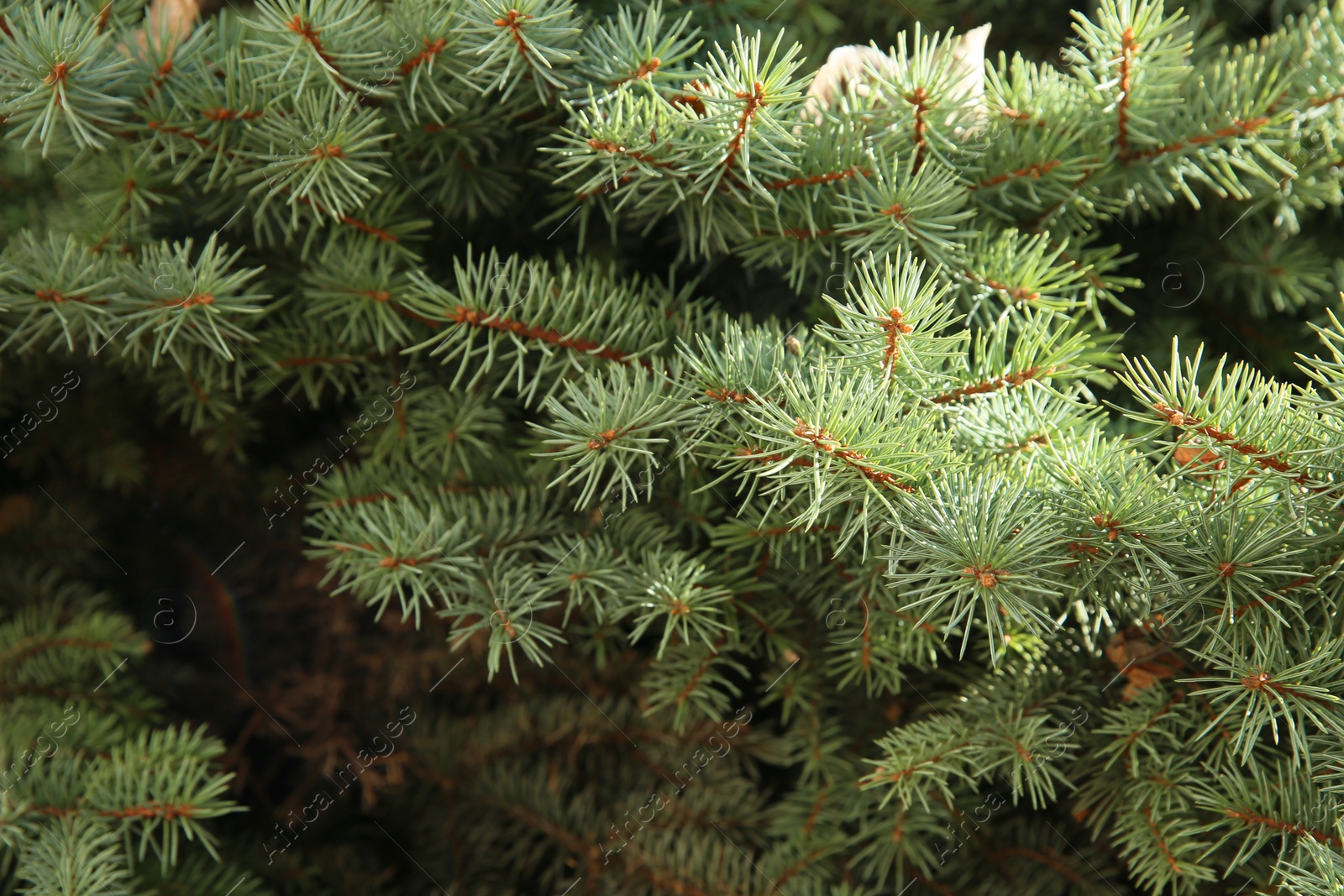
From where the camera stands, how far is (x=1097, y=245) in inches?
22.0

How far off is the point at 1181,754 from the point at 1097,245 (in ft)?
0.99

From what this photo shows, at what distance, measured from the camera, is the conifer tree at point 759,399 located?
0.35 metres

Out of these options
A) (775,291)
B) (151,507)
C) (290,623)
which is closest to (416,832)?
(290,623)

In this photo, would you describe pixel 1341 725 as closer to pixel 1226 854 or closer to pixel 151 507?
pixel 1226 854

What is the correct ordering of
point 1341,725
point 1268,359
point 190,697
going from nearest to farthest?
point 1341,725 → point 1268,359 → point 190,697

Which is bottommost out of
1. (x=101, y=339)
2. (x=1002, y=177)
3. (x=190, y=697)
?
(x=190, y=697)

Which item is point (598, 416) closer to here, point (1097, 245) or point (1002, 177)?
point (1002, 177)

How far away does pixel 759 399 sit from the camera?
37cm

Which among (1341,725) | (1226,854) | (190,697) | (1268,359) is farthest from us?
(190,697)

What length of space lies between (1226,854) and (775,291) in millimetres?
371

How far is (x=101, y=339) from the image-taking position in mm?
545

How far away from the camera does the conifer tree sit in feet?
1.16

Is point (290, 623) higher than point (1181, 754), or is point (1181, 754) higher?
point (1181, 754)

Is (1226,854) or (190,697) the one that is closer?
(1226,854)
